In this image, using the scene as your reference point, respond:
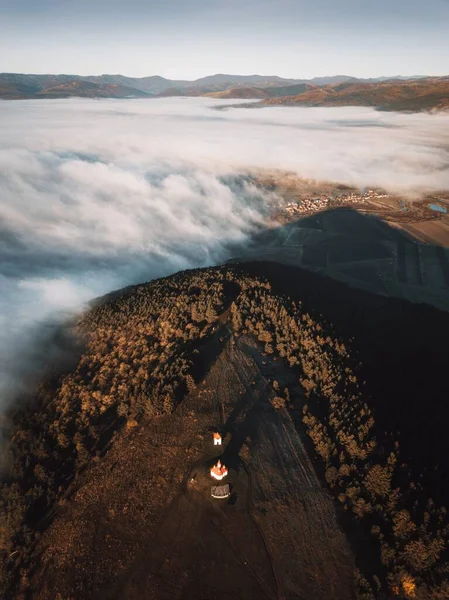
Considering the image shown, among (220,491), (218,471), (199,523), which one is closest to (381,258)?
(218,471)

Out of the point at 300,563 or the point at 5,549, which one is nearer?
the point at 300,563

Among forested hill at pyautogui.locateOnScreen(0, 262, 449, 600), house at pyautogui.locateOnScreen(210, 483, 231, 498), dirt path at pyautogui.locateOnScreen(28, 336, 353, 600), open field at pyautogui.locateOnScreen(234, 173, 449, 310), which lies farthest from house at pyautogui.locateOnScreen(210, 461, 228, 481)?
open field at pyautogui.locateOnScreen(234, 173, 449, 310)

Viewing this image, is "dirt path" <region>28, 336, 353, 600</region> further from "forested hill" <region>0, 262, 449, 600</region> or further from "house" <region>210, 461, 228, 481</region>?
"house" <region>210, 461, 228, 481</region>

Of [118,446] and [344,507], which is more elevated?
[344,507]

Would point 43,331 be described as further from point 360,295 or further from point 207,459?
point 360,295

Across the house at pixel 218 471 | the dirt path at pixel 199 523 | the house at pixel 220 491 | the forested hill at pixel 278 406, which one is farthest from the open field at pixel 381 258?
the house at pixel 220 491

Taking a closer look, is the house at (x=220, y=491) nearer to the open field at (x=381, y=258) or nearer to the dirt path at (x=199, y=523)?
the dirt path at (x=199, y=523)

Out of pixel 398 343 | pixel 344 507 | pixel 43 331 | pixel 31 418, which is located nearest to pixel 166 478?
pixel 344 507

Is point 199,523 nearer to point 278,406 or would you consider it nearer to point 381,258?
point 278,406
